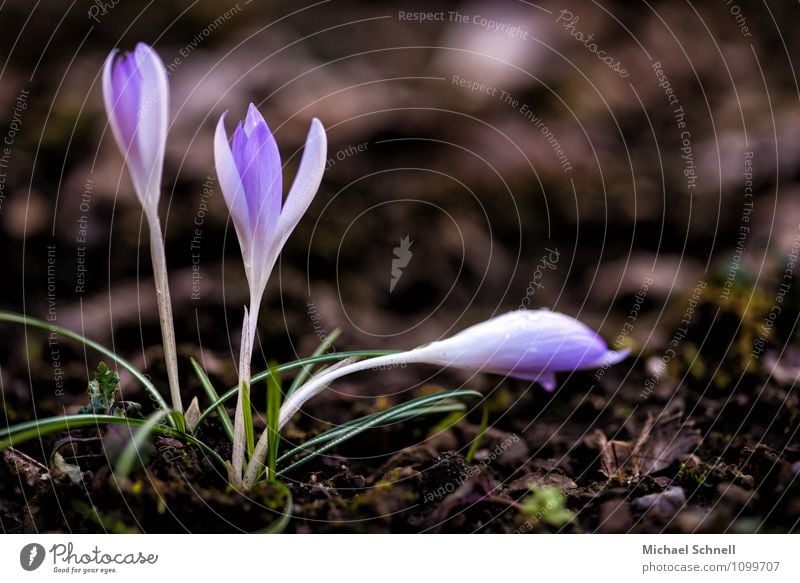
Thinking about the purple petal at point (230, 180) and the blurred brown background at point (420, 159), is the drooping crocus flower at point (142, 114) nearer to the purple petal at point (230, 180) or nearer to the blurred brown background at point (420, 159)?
the purple petal at point (230, 180)

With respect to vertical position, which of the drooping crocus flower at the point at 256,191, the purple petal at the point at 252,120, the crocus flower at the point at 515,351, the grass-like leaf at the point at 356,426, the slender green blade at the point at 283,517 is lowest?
the slender green blade at the point at 283,517

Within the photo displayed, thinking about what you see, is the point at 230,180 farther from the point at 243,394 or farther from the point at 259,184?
the point at 243,394

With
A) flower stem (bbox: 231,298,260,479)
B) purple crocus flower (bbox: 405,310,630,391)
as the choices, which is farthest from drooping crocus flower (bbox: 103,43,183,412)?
purple crocus flower (bbox: 405,310,630,391)

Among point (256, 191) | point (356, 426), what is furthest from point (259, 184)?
point (356, 426)

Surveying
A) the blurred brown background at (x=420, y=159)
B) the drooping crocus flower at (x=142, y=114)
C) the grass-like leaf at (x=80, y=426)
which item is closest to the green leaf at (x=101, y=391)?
the grass-like leaf at (x=80, y=426)

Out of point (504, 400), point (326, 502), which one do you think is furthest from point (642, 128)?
point (326, 502)

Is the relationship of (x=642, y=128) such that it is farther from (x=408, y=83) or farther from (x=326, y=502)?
(x=326, y=502)

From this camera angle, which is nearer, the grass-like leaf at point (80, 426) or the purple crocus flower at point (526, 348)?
the grass-like leaf at point (80, 426)
